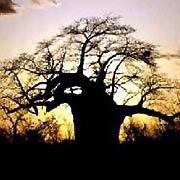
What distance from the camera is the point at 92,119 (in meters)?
14.3

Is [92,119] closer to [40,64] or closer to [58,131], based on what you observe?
[40,64]

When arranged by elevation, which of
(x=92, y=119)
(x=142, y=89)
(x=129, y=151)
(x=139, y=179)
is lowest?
(x=139, y=179)

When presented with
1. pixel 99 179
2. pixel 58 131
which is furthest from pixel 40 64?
pixel 58 131

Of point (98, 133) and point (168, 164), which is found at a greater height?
point (98, 133)

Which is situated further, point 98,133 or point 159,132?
point 159,132

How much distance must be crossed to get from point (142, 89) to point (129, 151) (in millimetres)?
2405

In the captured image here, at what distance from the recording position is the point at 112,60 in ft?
47.3

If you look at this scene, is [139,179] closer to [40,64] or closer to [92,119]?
[92,119]

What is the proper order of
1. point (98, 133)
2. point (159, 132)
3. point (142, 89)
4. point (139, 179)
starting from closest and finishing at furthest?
point (139, 179) < point (98, 133) < point (142, 89) < point (159, 132)

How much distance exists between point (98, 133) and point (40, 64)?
3207mm

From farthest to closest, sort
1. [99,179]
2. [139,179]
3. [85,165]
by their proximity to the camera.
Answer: [85,165] → [99,179] → [139,179]

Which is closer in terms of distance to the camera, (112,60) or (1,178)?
(1,178)

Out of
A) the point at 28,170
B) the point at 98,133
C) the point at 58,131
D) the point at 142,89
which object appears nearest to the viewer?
the point at 28,170

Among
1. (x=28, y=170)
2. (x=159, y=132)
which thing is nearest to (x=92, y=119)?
(x=28, y=170)
